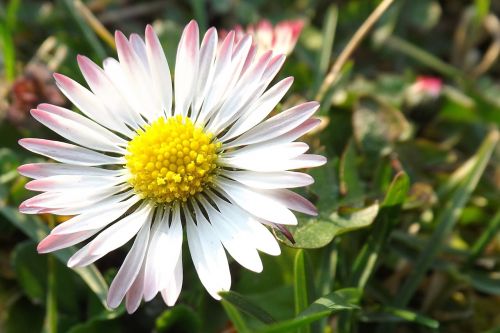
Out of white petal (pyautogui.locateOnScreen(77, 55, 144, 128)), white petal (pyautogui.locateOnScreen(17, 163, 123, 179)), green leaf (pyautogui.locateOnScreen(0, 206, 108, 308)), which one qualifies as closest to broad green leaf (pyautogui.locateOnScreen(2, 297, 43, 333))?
green leaf (pyautogui.locateOnScreen(0, 206, 108, 308))

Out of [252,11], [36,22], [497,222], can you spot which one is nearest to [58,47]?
[36,22]

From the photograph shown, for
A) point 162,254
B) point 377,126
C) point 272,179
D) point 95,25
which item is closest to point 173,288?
point 162,254

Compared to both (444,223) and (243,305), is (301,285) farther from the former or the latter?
(444,223)

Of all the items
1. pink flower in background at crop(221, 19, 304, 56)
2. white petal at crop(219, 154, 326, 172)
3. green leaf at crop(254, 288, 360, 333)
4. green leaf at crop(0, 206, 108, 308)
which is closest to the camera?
green leaf at crop(254, 288, 360, 333)

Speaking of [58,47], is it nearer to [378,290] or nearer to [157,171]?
[157,171]

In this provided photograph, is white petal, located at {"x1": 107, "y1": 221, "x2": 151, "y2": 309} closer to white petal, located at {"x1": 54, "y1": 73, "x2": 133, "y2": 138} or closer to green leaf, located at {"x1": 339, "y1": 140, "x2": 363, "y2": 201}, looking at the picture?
white petal, located at {"x1": 54, "y1": 73, "x2": 133, "y2": 138}
